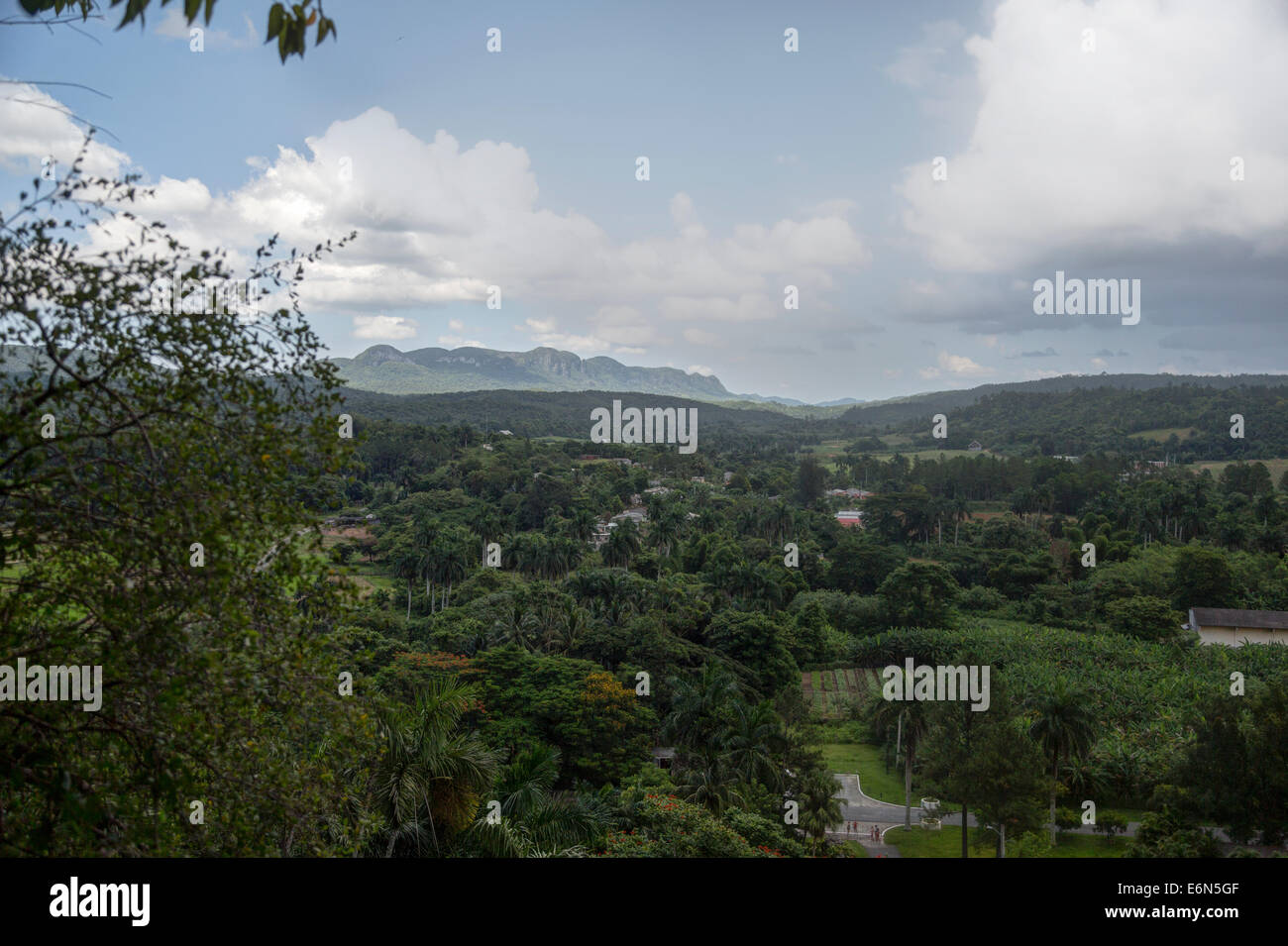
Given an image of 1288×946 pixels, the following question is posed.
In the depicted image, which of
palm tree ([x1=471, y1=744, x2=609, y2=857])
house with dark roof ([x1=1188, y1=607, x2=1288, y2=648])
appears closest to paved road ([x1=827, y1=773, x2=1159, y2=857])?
palm tree ([x1=471, y1=744, x2=609, y2=857])

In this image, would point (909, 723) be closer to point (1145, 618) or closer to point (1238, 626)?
point (1145, 618)

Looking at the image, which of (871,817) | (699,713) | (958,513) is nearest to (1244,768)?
(871,817)

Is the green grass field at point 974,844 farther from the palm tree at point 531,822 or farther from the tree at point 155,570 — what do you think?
the tree at point 155,570

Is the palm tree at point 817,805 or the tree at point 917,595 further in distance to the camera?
the tree at point 917,595

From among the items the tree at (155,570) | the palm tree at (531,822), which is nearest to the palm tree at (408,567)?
the palm tree at (531,822)

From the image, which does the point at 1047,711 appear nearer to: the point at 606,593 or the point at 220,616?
the point at 606,593

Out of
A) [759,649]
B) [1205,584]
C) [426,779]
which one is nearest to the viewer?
[426,779]
